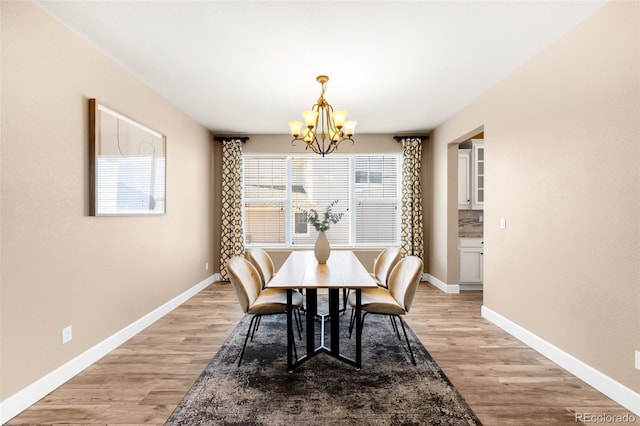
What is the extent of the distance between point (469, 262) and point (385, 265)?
6.44ft

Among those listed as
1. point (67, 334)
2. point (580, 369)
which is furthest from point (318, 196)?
point (580, 369)

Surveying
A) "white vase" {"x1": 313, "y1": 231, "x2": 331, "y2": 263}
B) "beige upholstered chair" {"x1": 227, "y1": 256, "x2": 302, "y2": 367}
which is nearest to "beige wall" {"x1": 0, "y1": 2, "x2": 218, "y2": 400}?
"beige upholstered chair" {"x1": 227, "y1": 256, "x2": 302, "y2": 367}

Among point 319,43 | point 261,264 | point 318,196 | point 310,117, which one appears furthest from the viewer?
point 318,196

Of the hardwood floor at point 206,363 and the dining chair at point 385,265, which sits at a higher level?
the dining chair at point 385,265

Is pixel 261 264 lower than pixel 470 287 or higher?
higher

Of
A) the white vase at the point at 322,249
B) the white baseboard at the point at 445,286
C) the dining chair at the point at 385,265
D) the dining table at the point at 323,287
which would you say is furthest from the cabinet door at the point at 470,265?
the white vase at the point at 322,249

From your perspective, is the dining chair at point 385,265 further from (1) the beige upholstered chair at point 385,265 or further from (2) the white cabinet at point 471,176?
(2) the white cabinet at point 471,176

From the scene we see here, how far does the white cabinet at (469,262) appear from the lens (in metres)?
4.62

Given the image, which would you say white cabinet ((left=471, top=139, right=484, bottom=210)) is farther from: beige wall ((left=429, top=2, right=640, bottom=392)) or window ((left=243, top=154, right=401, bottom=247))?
beige wall ((left=429, top=2, right=640, bottom=392))

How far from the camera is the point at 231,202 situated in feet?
16.8

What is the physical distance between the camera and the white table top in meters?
2.15

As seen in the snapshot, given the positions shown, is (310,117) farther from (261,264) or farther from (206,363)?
(206,363)

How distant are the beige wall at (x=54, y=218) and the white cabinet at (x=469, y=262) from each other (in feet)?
13.8

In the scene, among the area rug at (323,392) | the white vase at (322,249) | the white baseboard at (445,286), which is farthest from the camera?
the white baseboard at (445,286)
